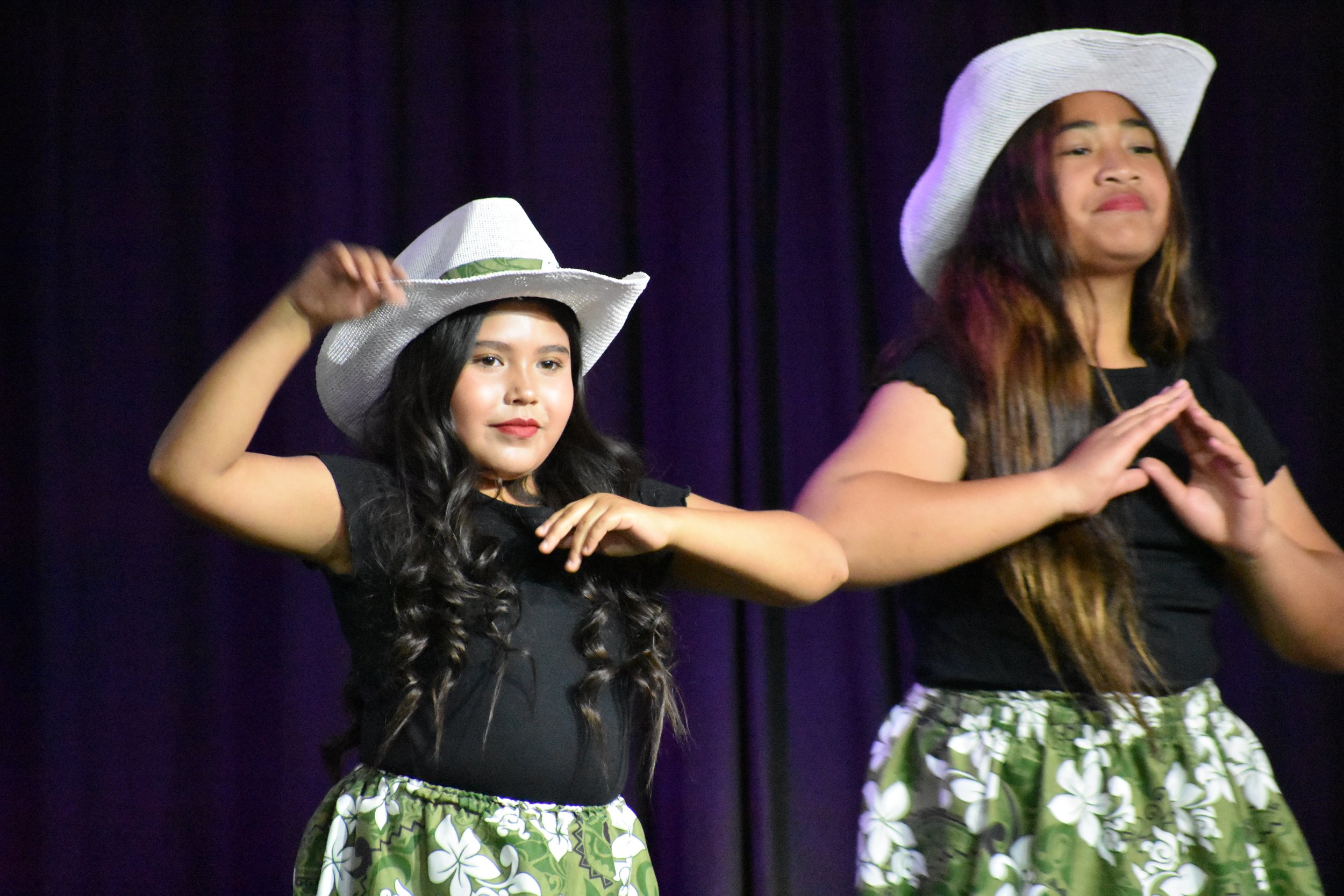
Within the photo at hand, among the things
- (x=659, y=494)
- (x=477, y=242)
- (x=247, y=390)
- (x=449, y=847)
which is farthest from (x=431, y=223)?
(x=449, y=847)

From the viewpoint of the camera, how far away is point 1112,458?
4.33ft

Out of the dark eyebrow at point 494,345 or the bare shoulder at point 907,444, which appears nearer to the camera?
the bare shoulder at point 907,444

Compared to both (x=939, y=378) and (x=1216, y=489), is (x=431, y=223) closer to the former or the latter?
(x=939, y=378)

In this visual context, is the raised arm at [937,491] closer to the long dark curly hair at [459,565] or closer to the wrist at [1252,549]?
the wrist at [1252,549]

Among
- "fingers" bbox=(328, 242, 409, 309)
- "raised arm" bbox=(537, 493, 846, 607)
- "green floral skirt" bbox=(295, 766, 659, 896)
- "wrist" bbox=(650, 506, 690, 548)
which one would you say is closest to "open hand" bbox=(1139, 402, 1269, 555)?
"raised arm" bbox=(537, 493, 846, 607)

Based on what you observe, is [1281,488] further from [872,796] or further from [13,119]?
[13,119]

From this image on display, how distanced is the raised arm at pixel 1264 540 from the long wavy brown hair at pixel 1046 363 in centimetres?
9

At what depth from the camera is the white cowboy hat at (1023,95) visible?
157 cm

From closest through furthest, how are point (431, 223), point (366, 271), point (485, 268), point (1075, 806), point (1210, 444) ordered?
point (366, 271) → point (1075, 806) → point (1210, 444) → point (485, 268) → point (431, 223)

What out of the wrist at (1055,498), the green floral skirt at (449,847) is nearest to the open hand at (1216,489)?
the wrist at (1055,498)

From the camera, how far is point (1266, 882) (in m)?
1.31

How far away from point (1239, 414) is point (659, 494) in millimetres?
723

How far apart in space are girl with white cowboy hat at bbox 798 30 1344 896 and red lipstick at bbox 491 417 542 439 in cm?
33

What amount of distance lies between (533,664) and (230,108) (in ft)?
7.15
